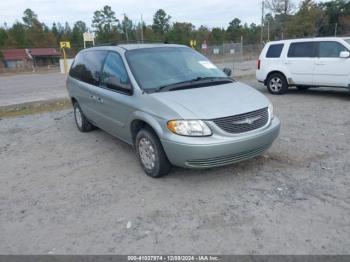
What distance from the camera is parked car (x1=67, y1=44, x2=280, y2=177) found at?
148 inches

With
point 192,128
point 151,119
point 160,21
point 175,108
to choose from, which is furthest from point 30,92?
point 160,21

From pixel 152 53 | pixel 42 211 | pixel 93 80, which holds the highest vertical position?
pixel 152 53

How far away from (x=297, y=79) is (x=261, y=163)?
6.28m

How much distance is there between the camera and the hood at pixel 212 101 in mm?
3814

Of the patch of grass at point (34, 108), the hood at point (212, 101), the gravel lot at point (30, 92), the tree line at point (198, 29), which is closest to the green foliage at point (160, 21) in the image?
the tree line at point (198, 29)

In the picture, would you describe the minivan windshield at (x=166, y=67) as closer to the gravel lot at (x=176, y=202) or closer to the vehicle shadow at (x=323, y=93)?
the gravel lot at (x=176, y=202)

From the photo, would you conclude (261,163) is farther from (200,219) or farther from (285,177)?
(200,219)

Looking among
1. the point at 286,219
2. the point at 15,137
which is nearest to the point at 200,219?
the point at 286,219

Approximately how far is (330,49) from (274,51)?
186cm

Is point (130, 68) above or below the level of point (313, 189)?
above

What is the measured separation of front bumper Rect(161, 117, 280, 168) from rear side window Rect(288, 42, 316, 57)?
669 centimetres

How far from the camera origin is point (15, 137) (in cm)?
692

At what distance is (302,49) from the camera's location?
9797mm

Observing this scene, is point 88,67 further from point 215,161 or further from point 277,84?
point 277,84
